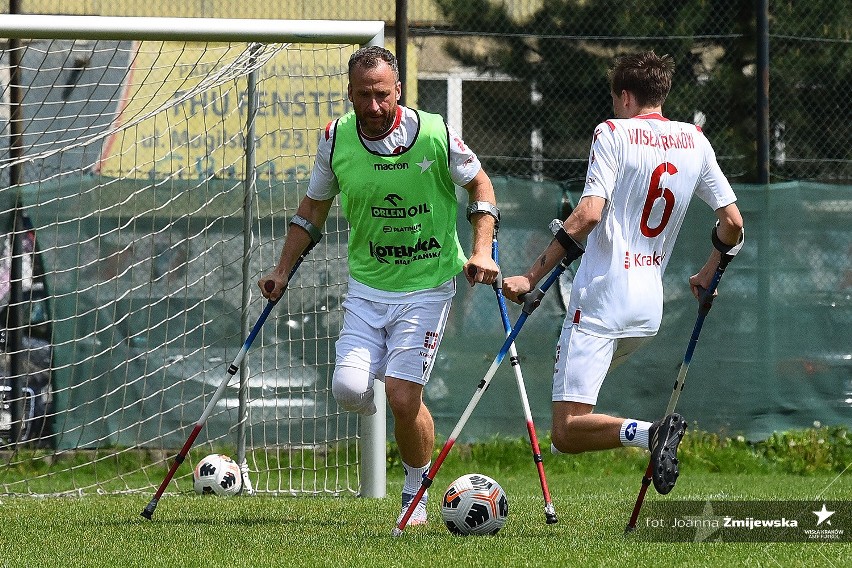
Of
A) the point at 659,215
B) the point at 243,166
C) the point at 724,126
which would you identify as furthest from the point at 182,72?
the point at 659,215

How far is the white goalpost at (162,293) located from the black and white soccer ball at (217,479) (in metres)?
0.64

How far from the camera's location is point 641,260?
5852 millimetres

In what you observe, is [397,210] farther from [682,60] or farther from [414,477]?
[682,60]

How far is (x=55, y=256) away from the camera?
369 inches

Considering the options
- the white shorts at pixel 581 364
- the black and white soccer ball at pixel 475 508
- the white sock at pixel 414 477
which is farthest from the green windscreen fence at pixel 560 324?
the white shorts at pixel 581 364

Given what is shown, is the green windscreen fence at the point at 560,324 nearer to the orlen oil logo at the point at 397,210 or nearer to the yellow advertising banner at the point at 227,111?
the yellow advertising banner at the point at 227,111

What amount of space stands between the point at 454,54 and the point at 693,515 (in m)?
6.54

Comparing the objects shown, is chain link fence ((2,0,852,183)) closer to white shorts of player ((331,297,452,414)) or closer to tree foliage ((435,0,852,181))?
tree foliage ((435,0,852,181))

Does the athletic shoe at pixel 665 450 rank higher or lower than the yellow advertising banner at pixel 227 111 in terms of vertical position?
lower

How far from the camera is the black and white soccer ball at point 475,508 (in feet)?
19.3

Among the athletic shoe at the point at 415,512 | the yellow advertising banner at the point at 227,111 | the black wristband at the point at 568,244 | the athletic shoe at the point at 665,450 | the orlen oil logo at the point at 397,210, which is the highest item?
the yellow advertising banner at the point at 227,111

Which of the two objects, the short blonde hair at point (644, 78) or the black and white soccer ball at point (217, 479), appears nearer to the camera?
the short blonde hair at point (644, 78)

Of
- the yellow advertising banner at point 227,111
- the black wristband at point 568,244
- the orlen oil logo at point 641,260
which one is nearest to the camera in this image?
the black wristband at point 568,244

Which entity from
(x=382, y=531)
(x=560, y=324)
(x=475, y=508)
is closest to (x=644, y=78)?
(x=475, y=508)
